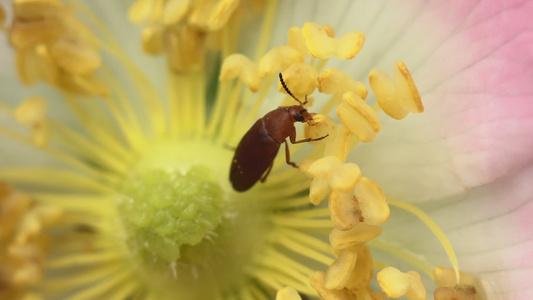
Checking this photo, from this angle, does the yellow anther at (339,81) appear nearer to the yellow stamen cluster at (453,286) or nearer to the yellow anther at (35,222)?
the yellow stamen cluster at (453,286)

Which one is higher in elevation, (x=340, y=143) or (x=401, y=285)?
(x=340, y=143)

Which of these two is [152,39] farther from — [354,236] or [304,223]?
[354,236]

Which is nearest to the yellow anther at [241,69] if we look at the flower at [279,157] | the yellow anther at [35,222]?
the flower at [279,157]

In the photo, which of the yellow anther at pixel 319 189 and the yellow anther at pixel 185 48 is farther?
the yellow anther at pixel 185 48

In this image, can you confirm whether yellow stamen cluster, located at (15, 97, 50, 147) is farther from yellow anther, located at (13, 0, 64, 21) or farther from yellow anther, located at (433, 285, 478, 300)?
yellow anther, located at (433, 285, 478, 300)

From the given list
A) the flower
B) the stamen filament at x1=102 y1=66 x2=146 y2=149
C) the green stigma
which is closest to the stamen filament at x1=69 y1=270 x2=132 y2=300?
the flower

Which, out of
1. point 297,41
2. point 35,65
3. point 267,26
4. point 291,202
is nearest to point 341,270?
point 291,202
